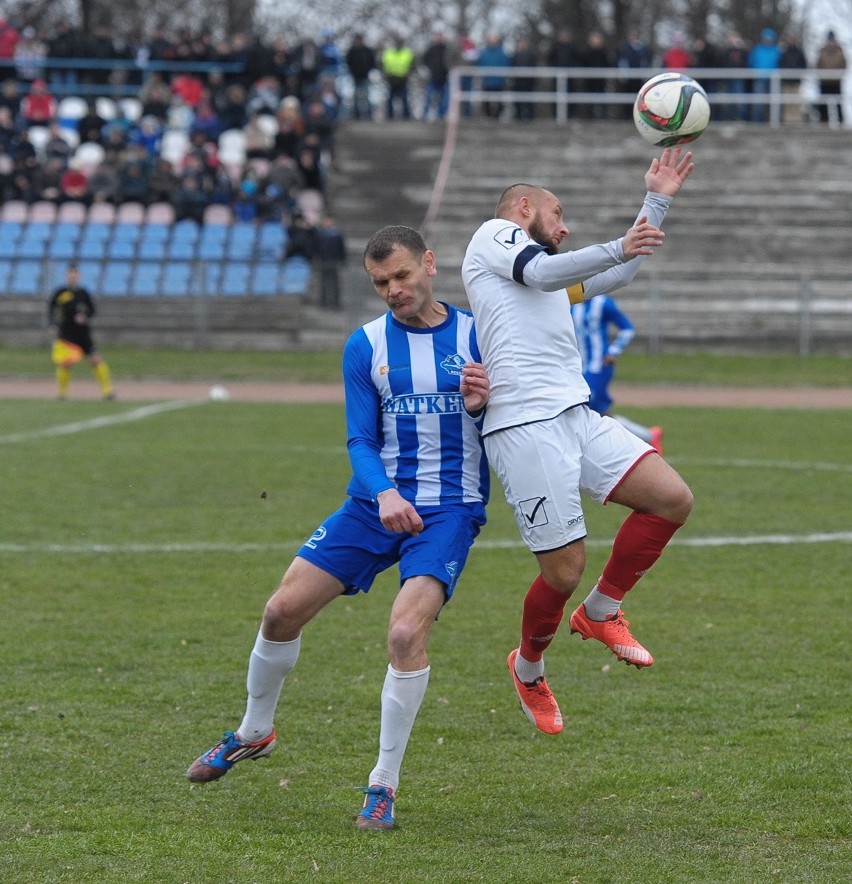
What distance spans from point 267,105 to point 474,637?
26.9m

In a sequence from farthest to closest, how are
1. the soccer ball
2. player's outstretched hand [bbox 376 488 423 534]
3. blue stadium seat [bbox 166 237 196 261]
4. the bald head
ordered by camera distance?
blue stadium seat [bbox 166 237 196 261] → the bald head → the soccer ball → player's outstretched hand [bbox 376 488 423 534]

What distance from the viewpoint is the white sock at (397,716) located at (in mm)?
5363

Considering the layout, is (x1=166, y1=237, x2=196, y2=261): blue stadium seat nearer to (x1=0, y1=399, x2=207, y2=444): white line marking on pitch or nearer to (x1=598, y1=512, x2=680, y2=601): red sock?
(x1=0, y1=399, x2=207, y2=444): white line marking on pitch

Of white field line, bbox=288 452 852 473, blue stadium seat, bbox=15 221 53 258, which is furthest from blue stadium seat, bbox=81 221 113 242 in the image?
white field line, bbox=288 452 852 473

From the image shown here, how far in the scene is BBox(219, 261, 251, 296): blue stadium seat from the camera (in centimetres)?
2936

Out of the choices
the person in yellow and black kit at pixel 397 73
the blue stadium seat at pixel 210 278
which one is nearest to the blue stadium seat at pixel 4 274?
the blue stadium seat at pixel 210 278

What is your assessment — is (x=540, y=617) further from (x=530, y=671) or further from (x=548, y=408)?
(x=548, y=408)

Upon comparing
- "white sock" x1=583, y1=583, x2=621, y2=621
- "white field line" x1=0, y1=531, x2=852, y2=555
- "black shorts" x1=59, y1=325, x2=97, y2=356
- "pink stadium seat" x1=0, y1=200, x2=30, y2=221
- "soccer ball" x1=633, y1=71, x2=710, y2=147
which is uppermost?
"soccer ball" x1=633, y1=71, x2=710, y2=147

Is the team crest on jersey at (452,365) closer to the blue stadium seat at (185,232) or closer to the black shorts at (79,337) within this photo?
the black shorts at (79,337)

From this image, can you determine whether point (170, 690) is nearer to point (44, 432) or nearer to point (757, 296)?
point (44, 432)

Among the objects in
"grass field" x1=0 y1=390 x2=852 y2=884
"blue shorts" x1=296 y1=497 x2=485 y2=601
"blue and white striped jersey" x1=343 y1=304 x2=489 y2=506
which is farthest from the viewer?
"blue and white striped jersey" x1=343 y1=304 x2=489 y2=506

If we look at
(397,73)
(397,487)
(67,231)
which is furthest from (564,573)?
(397,73)

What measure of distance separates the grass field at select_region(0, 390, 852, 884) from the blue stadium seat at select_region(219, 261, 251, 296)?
1698 cm

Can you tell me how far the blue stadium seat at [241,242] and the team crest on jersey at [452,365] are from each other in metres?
24.7
